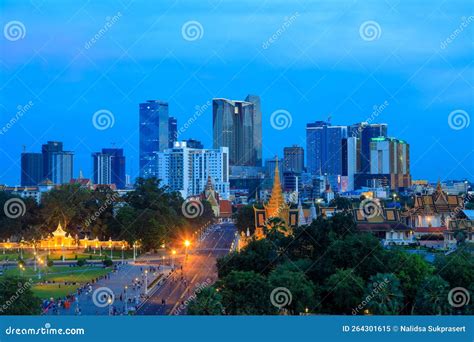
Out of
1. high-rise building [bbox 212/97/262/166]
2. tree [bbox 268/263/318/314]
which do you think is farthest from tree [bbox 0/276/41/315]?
high-rise building [bbox 212/97/262/166]

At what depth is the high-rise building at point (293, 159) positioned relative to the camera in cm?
10422

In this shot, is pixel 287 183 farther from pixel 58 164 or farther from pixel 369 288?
pixel 369 288

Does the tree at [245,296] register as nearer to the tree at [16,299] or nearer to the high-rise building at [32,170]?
the tree at [16,299]

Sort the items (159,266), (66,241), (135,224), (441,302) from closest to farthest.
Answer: (441,302) → (159,266) → (135,224) → (66,241)

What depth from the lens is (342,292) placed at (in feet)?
56.0

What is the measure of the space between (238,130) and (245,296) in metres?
87.9

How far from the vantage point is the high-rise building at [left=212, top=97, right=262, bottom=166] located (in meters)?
99.5

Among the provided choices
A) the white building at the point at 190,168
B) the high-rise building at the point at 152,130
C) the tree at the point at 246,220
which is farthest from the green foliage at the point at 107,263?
the high-rise building at the point at 152,130

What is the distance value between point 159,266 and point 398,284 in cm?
1448

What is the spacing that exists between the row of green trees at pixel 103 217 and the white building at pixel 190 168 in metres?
38.0

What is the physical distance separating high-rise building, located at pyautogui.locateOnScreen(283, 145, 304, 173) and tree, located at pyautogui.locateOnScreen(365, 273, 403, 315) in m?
86.5

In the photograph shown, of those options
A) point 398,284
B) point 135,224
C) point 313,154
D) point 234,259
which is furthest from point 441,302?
point 313,154

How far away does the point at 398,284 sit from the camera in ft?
53.6

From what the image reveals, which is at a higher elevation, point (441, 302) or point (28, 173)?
point (28, 173)
